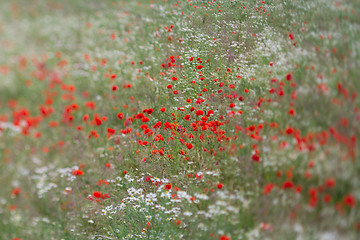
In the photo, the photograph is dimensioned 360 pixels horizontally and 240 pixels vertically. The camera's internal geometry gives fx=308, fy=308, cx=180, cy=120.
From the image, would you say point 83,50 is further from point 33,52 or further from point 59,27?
point 33,52

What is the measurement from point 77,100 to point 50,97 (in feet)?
2.44

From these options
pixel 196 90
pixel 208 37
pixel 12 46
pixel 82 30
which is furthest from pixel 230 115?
pixel 82 30

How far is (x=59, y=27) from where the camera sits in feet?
18.4

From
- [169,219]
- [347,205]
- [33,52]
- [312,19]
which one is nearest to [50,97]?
[33,52]

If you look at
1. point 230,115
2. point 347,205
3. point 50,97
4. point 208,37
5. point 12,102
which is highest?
point 208,37

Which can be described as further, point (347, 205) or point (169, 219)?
point (169, 219)

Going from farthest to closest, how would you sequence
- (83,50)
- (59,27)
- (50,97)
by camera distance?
1. (83,50)
2. (59,27)
3. (50,97)

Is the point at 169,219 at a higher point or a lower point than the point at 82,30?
lower

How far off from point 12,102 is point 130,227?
6.87 ft

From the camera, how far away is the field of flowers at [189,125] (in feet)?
7.76

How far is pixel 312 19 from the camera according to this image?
11.3ft

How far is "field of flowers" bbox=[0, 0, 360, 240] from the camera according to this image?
7.76 feet

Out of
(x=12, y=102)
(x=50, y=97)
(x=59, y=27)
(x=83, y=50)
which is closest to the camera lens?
(x=12, y=102)

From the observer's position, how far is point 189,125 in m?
4.62
